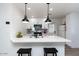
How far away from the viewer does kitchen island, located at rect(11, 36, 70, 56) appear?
2.57 meters

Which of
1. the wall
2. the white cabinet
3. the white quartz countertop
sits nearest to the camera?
the wall

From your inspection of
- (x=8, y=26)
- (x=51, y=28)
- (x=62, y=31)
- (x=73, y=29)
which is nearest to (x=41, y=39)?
(x=51, y=28)

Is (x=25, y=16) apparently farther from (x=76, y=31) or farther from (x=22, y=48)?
(x=76, y=31)

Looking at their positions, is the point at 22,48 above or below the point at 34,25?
below

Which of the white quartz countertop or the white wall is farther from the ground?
the white wall

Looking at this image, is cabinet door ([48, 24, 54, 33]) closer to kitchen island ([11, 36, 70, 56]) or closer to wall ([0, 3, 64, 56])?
kitchen island ([11, 36, 70, 56])

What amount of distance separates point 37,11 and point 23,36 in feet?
2.33

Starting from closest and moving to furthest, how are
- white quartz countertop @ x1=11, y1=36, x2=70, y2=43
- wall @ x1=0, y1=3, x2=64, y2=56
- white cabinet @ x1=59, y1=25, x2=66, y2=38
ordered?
wall @ x1=0, y1=3, x2=64, y2=56 → white cabinet @ x1=59, y1=25, x2=66, y2=38 → white quartz countertop @ x1=11, y1=36, x2=70, y2=43

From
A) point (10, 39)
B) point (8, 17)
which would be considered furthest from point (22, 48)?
point (8, 17)

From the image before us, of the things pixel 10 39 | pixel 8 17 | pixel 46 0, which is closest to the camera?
pixel 46 0

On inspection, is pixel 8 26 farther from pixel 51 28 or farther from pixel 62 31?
pixel 62 31

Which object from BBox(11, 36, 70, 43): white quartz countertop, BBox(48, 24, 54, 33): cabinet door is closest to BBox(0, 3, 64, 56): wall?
BBox(11, 36, 70, 43): white quartz countertop

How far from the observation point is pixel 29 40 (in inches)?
98.7

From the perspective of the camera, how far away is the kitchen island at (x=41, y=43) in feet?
8.42
